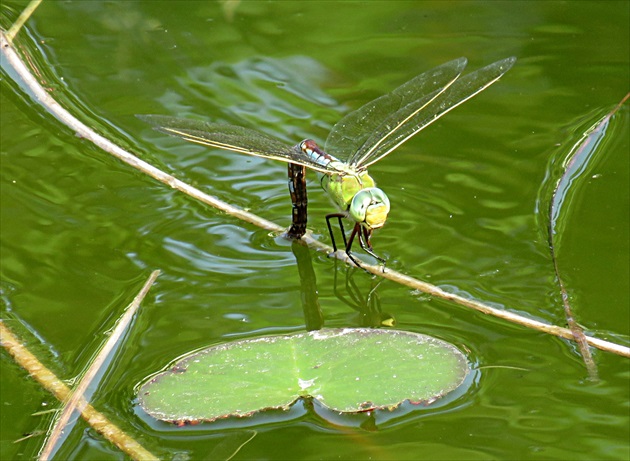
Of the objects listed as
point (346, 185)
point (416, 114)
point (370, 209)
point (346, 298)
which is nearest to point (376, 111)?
point (416, 114)

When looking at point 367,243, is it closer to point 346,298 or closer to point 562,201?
point 346,298

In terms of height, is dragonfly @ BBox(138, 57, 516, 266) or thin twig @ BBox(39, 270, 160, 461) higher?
dragonfly @ BBox(138, 57, 516, 266)

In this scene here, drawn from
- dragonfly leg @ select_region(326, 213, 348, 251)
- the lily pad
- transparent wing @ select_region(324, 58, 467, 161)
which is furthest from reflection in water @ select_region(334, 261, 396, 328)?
transparent wing @ select_region(324, 58, 467, 161)

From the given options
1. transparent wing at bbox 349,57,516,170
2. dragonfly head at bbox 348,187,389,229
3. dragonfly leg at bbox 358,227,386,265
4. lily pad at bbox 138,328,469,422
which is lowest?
lily pad at bbox 138,328,469,422

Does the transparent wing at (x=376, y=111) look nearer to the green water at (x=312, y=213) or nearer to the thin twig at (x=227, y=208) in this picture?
the green water at (x=312, y=213)

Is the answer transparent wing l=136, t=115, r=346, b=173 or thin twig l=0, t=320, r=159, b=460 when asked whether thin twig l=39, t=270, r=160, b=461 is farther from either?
transparent wing l=136, t=115, r=346, b=173

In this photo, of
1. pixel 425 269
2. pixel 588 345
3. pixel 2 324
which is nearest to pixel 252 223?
pixel 425 269

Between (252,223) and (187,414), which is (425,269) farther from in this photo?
(187,414)
